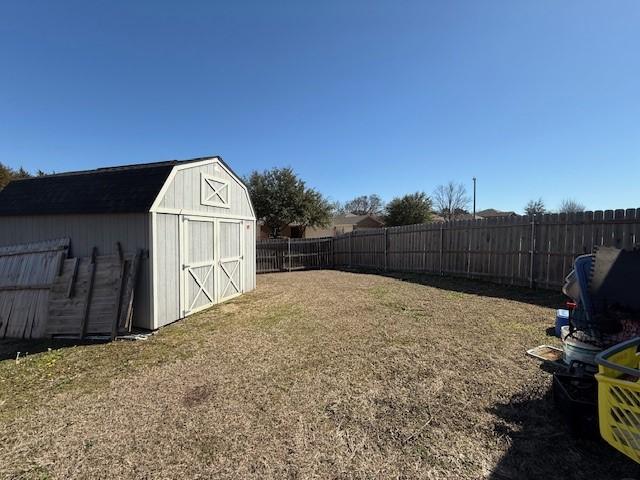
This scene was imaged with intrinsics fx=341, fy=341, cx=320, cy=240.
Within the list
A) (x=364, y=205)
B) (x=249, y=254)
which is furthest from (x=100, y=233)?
(x=364, y=205)

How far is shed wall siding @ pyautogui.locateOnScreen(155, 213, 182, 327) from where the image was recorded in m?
6.82

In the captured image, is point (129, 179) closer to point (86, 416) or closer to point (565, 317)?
point (86, 416)

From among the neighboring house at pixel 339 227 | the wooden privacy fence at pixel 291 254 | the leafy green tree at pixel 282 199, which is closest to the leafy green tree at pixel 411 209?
the neighboring house at pixel 339 227

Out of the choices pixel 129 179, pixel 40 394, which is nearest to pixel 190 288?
pixel 129 179

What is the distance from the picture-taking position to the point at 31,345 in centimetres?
611

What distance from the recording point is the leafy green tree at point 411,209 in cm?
3506

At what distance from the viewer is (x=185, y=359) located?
5.14m

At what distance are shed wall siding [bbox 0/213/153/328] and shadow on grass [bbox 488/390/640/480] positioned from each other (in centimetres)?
618

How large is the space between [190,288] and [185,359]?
2.98 meters

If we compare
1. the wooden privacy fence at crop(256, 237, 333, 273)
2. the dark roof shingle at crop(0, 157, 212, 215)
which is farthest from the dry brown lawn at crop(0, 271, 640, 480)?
the wooden privacy fence at crop(256, 237, 333, 273)

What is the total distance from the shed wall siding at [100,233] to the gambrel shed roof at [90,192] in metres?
0.18

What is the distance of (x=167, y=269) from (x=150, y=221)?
107cm

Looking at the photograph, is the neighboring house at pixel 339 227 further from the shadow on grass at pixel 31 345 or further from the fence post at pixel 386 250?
the shadow on grass at pixel 31 345

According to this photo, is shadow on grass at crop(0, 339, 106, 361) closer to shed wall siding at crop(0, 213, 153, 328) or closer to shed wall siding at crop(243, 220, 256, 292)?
shed wall siding at crop(0, 213, 153, 328)
